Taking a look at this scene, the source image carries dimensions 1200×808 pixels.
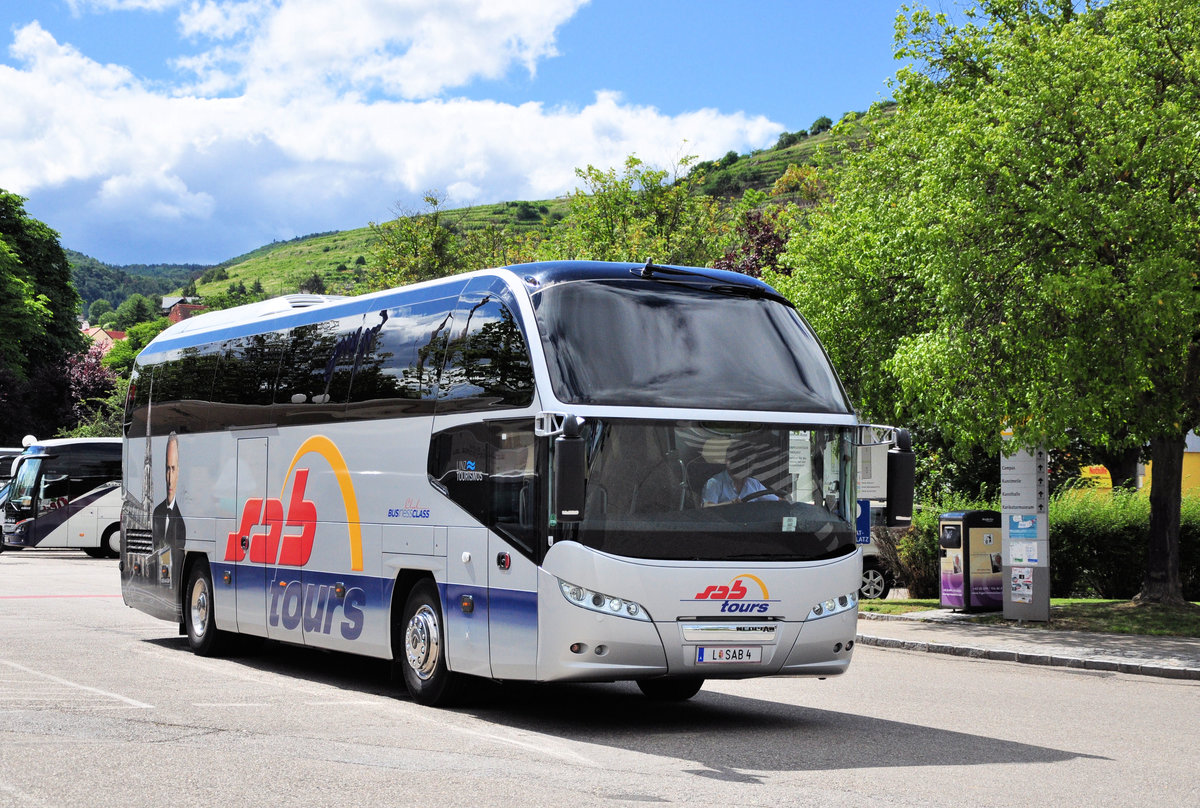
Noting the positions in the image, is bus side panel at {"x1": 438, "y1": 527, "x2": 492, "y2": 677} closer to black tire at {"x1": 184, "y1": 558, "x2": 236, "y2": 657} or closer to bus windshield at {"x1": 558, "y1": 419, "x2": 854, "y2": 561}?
bus windshield at {"x1": 558, "y1": 419, "x2": 854, "y2": 561}

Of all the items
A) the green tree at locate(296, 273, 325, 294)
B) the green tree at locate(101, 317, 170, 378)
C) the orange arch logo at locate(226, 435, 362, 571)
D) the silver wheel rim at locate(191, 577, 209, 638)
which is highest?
the green tree at locate(296, 273, 325, 294)

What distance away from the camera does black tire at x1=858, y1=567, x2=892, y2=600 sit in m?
25.1

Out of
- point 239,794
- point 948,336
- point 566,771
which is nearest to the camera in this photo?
point 239,794

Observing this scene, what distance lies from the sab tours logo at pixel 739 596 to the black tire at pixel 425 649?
2287 mm

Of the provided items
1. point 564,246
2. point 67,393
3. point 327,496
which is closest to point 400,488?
point 327,496

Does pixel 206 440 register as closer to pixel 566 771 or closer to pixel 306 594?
pixel 306 594

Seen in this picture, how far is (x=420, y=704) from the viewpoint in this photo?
11.4 metres

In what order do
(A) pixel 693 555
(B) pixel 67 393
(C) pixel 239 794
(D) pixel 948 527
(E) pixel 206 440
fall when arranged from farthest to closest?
(B) pixel 67 393, (D) pixel 948 527, (E) pixel 206 440, (A) pixel 693 555, (C) pixel 239 794

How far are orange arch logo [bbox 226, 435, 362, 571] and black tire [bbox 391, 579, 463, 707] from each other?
94 centimetres

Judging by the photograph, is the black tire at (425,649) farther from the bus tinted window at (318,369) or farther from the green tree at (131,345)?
the green tree at (131,345)

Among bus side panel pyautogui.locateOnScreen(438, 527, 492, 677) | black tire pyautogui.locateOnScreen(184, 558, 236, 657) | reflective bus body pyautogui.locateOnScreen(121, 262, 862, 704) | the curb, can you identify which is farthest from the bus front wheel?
the curb

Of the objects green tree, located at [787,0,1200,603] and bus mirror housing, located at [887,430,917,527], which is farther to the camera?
green tree, located at [787,0,1200,603]

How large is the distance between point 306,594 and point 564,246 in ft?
134

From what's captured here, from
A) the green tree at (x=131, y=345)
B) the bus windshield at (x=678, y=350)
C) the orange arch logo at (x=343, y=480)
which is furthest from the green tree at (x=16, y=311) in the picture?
the green tree at (x=131, y=345)
